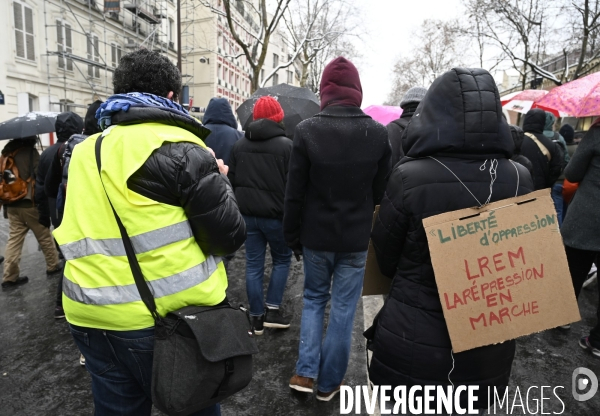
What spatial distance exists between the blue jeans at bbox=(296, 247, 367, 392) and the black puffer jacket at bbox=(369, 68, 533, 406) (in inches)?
38.5

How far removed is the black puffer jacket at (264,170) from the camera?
380 centimetres

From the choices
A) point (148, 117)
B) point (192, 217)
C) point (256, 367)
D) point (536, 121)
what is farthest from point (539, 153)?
point (148, 117)

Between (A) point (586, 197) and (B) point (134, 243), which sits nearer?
(B) point (134, 243)

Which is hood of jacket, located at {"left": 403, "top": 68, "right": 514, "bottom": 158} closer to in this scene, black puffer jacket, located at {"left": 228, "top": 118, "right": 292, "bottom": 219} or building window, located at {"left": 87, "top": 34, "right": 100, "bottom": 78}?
black puffer jacket, located at {"left": 228, "top": 118, "right": 292, "bottom": 219}

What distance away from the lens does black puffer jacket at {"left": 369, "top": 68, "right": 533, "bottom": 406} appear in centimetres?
176

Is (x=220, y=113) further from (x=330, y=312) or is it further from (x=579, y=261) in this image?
(x=579, y=261)

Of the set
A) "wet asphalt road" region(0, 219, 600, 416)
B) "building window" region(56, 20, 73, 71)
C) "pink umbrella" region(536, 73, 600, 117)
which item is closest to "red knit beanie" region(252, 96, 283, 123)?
"wet asphalt road" region(0, 219, 600, 416)

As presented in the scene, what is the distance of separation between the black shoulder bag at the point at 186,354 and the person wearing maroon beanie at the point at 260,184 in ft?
7.07

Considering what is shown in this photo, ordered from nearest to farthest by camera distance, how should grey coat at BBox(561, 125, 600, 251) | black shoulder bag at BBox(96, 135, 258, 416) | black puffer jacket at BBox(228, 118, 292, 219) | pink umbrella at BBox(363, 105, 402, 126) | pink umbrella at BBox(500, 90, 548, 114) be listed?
black shoulder bag at BBox(96, 135, 258, 416), grey coat at BBox(561, 125, 600, 251), black puffer jacket at BBox(228, 118, 292, 219), pink umbrella at BBox(363, 105, 402, 126), pink umbrella at BBox(500, 90, 548, 114)

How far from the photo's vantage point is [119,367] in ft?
5.79

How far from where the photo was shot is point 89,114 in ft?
10.9

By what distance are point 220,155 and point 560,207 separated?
5067 mm

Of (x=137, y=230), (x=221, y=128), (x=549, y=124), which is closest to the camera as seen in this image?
(x=137, y=230)

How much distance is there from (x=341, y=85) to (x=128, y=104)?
59.4 inches
